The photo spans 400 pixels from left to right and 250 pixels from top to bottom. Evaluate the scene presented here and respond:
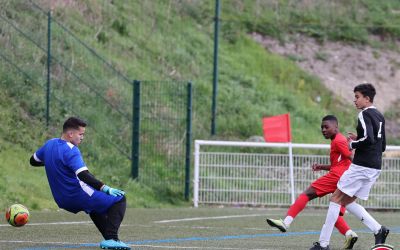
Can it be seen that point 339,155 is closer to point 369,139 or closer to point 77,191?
point 369,139

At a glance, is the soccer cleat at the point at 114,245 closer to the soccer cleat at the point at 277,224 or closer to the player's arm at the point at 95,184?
the player's arm at the point at 95,184

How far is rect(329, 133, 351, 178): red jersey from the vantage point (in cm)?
1325

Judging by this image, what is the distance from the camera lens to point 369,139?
11.5 meters

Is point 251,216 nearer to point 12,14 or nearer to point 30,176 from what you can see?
point 30,176

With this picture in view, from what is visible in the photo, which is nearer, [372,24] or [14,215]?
[14,215]

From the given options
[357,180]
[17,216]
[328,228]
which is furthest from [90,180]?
[357,180]

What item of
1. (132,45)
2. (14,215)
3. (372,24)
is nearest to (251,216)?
(14,215)

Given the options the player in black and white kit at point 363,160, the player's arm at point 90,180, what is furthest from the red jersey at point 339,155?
the player's arm at point 90,180

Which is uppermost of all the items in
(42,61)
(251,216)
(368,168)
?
(42,61)

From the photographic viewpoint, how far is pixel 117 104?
79.8ft

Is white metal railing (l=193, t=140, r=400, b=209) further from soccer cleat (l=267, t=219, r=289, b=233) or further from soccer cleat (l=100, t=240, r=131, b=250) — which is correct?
soccer cleat (l=100, t=240, r=131, b=250)

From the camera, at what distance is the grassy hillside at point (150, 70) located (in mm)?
21891

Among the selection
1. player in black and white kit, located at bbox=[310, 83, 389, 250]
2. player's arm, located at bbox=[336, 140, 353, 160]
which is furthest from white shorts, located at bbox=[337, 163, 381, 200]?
player's arm, located at bbox=[336, 140, 353, 160]

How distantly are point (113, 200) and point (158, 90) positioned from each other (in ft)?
41.9
